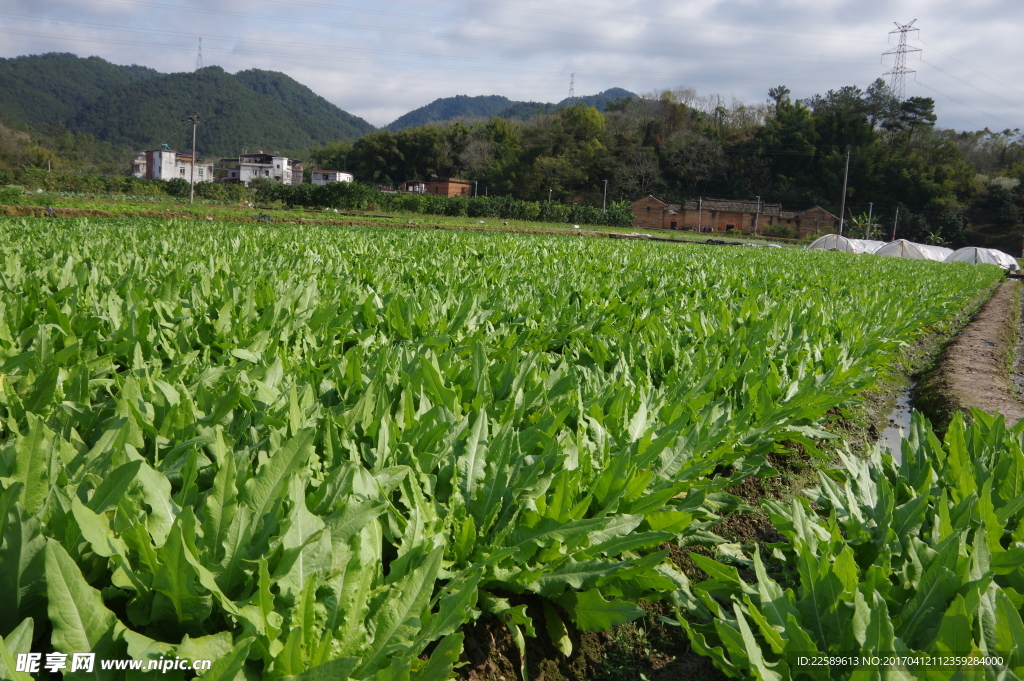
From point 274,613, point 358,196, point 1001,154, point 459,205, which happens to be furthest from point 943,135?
point 274,613

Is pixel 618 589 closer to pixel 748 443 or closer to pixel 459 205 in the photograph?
pixel 748 443

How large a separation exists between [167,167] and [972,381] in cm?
12080

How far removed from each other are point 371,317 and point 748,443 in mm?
2464

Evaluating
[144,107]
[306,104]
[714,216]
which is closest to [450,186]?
[714,216]

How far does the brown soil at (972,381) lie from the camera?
193 inches

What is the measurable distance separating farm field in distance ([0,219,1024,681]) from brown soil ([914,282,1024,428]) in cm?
185

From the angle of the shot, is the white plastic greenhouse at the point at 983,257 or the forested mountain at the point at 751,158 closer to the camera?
the white plastic greenhouse at the point at 983,257

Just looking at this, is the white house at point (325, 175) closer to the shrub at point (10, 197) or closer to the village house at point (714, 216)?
the village house at point (714, 216)

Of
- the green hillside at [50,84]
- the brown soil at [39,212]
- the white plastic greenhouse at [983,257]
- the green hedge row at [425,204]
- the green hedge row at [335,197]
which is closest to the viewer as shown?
the brown soil at [39,212]

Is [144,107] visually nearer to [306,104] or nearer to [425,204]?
[306,104]

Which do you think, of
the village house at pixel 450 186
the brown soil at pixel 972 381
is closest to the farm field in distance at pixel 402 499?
the brown soil at pixel 972 381

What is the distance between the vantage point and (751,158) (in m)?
87.4

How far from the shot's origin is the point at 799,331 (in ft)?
17.6

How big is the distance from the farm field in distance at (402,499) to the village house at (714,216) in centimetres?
7465
